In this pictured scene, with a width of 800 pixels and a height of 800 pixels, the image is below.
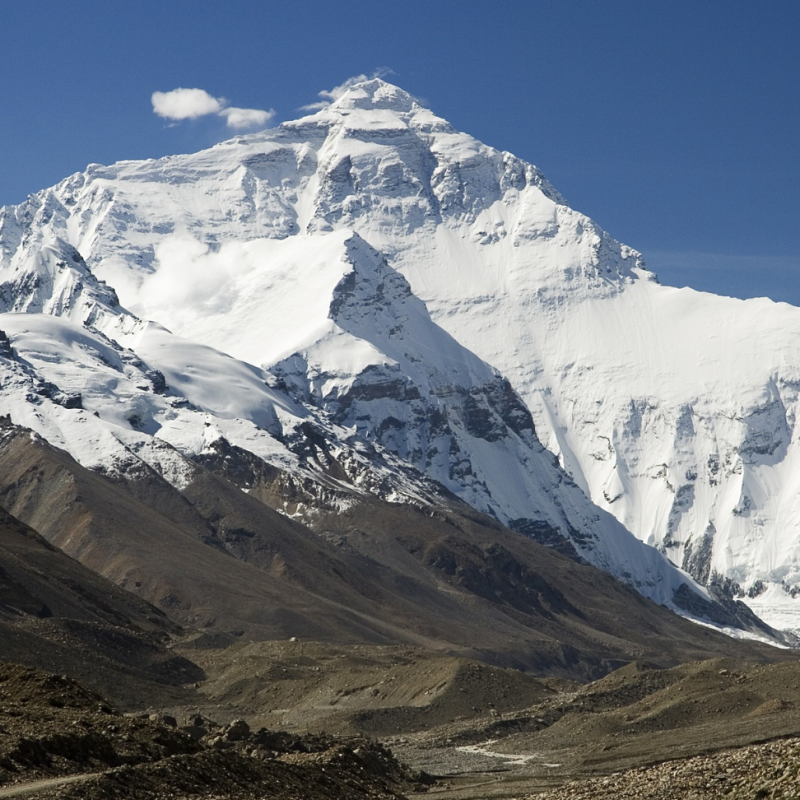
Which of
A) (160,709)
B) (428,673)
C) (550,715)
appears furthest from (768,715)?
(160,709)

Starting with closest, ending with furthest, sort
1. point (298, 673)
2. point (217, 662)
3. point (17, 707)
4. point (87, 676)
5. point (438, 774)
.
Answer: point (17, 707) < point (438, 774) < point (87, 676) < point (298, 673) < point (217, 662)

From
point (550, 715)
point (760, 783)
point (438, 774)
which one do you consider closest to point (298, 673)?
point (550, 715)

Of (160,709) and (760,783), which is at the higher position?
(760,783)

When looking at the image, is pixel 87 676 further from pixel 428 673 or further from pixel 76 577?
pixel 76 577

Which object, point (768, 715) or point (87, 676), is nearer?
point (768, 715)

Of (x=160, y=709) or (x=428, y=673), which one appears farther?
(x=428, y=673)

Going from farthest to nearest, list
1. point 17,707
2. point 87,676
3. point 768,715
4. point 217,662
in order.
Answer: point 217,662 → point 87,676 → point 768,715 → point 17,707

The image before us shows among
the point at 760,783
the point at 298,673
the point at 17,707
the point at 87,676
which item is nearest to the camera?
the point at 760,783

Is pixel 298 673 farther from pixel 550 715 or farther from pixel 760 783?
pixel 760 783

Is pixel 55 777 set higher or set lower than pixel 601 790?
lower
